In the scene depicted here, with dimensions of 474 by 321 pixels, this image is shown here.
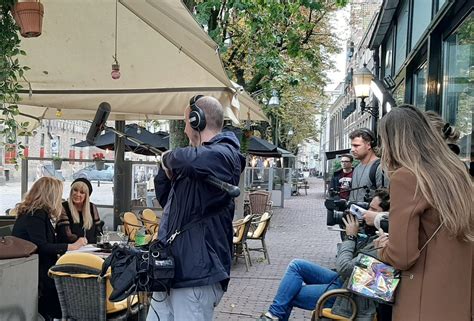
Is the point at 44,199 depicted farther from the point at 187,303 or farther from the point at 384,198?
the point at 384,198

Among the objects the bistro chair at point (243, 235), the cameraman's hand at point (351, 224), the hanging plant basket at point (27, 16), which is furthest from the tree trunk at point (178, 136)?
the cameraman's hand at point (351, 224)

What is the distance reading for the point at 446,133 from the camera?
3.09 meters

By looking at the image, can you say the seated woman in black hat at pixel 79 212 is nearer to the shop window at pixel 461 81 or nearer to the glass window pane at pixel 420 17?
the shop window at pixel 461 81

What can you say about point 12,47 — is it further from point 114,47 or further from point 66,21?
point 114,47

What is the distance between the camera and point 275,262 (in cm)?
896

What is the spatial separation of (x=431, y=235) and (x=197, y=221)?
1.13m

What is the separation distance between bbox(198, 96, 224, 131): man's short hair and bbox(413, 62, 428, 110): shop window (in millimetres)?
5285

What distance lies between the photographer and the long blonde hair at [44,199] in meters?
4.19

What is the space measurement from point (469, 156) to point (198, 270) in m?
3.04

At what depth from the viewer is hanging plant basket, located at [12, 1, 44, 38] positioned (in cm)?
337

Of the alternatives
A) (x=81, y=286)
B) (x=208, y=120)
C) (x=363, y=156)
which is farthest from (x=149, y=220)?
(x=208, y=120)

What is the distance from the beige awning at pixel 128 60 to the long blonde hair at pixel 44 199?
1151 millimetres

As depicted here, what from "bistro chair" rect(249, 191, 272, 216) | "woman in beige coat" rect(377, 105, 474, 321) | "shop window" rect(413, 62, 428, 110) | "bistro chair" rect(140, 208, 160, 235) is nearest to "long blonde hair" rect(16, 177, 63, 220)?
"bistro chair" rect(140, 208, 160, 235)

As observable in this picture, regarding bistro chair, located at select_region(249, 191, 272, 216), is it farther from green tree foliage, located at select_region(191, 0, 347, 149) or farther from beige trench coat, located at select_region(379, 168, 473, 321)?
beige trench coat, located at select_region(379, 168, 473, 321)
